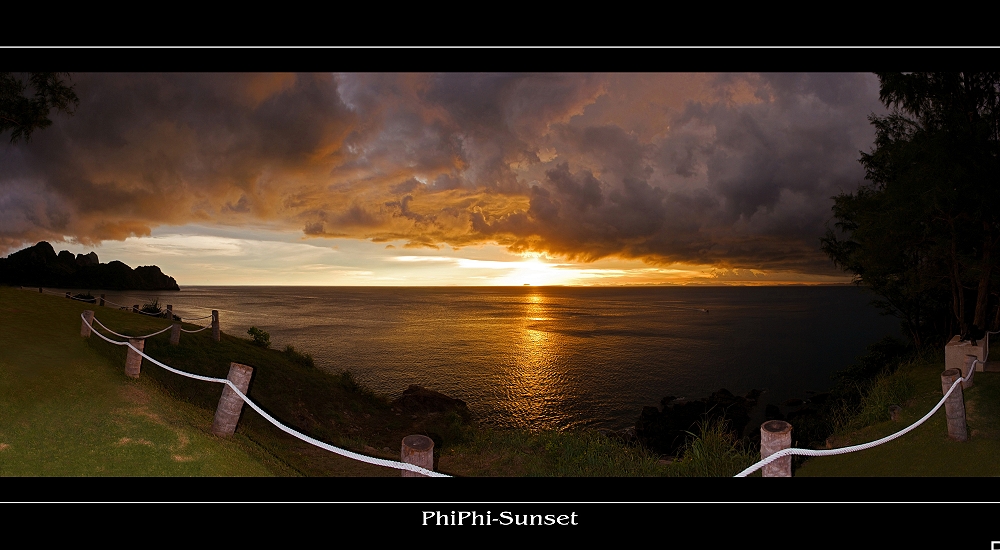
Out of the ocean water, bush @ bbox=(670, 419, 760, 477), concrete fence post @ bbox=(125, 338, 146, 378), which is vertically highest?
concrete fence post @ bbox=(125, 338, 146, 378)

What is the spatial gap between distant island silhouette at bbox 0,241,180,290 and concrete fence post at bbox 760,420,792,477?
14519 cm

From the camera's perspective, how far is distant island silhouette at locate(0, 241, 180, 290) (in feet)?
Answer: 342

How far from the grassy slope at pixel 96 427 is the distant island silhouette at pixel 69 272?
5270 inches

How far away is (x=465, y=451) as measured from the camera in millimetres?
10516

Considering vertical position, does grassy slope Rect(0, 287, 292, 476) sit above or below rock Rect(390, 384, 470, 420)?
above

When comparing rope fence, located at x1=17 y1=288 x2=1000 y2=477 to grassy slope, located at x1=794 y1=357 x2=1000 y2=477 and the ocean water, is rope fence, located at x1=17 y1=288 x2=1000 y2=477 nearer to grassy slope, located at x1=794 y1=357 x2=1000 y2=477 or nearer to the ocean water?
grassy slope, located at x1=794 y1=357 x2=1000 y2=477

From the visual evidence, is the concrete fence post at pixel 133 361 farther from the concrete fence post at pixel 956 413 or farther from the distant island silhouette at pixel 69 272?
the distant island silhouette at pixel 69 272

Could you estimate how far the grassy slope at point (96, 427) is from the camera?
514cm

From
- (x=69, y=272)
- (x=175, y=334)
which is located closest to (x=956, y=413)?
(x=175, y=334)

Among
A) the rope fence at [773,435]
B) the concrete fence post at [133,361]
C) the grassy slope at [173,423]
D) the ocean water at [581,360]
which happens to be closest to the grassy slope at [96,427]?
the grassy slope at [173,423]

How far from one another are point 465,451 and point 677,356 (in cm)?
3778

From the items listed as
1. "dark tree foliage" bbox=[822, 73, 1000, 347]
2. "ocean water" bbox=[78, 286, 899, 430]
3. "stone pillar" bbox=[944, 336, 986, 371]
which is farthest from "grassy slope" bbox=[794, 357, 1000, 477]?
"ocean water" bbox=[78, 286, 899, 430]

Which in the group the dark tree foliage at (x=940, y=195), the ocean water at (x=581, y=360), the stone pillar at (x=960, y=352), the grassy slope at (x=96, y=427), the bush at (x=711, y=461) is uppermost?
the dark tree foliage at (x=940, y=195)
